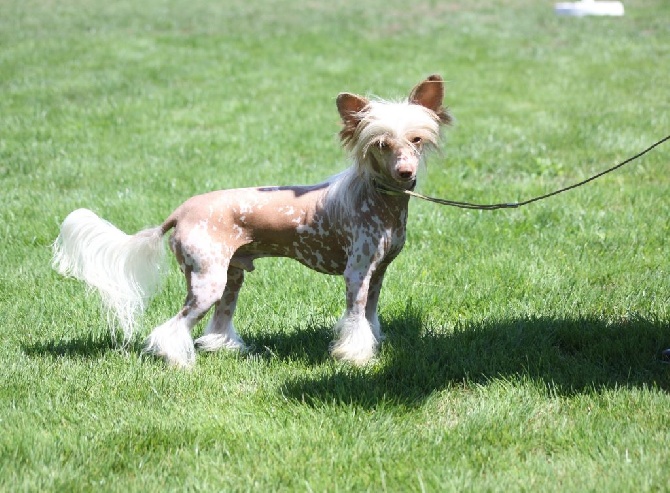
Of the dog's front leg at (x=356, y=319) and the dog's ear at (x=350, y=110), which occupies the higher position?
the dog's ear at (x=350, y=110)

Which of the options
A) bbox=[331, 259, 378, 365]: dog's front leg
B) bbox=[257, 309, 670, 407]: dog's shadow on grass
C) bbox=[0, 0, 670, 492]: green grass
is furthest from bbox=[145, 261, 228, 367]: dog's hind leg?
bbox=[331, 259, 378, 365]: dog's front leg

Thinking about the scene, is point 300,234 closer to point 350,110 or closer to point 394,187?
point 394,187

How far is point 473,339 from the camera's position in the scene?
4941 millimetres

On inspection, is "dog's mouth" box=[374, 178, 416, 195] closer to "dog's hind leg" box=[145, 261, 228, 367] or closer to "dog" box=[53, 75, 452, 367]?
"dog" box=[53, 75, 452, 367]

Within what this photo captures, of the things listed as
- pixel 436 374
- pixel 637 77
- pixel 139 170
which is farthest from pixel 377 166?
pixel 637 77

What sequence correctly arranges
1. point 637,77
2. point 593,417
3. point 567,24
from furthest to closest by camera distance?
1. point 567,24
2. point 637,77
3. point 593,417

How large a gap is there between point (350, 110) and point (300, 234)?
2.48 ft

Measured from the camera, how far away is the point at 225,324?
496cm

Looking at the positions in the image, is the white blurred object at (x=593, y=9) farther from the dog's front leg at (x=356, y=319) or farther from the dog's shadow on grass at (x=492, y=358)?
the dog's front leg at (x=356, y=319)

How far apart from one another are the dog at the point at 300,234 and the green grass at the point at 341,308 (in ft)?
1.08

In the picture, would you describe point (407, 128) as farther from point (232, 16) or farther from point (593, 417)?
point (232, 16)

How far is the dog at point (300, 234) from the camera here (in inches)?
169

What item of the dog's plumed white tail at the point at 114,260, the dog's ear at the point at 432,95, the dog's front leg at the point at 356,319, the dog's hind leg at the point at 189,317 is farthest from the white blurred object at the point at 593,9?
the dog's plumed white tail at the point at 114,260

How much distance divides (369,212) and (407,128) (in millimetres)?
533
